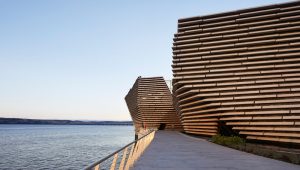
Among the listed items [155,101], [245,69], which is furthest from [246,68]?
[155,101]

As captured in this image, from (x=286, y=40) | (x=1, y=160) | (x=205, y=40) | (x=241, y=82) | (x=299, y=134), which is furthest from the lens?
(x=1, y=160)

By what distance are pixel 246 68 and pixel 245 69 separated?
0.08 meters

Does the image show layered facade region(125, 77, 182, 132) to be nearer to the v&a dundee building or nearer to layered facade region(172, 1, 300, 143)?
the v&a dundee building

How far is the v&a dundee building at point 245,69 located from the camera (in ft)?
63.0

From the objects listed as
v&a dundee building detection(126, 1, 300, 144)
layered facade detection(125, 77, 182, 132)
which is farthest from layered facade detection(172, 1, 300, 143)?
layered facade detection(125, 77, 182, 132)

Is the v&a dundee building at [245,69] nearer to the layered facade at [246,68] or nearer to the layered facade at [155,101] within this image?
the layered facade at [246,68]

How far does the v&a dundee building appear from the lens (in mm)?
19188

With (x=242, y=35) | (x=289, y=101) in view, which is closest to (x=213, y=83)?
(x=242, y=35)

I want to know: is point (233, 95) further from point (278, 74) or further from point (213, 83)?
point (278, 74)

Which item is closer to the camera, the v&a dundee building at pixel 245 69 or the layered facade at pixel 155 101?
the v&a dundee building at pixel 245 69

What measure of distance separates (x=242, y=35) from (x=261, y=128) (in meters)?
5.46

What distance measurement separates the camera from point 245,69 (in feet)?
68.7

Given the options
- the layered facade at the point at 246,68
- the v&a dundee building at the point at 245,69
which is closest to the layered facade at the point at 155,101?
the v&a dundee building at the point at 245,69

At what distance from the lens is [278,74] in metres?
19.6
